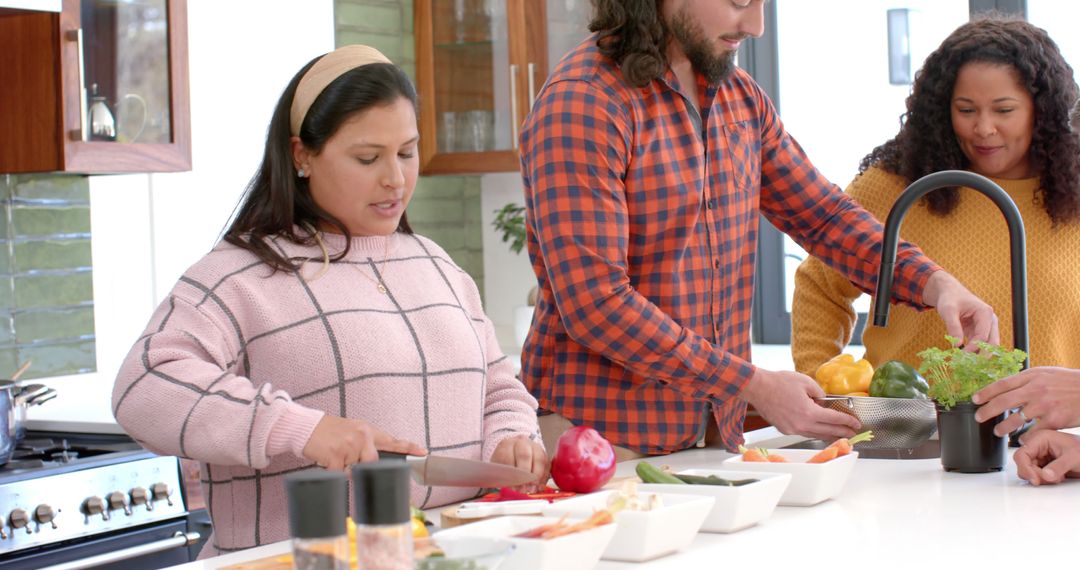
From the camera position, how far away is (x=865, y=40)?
399cm

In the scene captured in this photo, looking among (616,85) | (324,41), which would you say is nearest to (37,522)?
(616,85)

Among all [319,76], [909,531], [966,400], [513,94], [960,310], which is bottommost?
[909,531]

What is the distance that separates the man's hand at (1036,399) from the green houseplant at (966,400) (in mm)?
18

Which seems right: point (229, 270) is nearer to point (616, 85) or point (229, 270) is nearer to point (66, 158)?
point (616, 85)

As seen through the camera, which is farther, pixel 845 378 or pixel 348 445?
pixel 845 378

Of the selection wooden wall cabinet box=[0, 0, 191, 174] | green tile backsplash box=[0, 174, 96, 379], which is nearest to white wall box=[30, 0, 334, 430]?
green tile backsplash box=[0, 174, 96, 379]

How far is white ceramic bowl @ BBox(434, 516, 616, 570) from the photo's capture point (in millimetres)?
1204

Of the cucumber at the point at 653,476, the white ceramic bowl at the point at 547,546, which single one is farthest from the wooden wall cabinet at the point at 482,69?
the white ceramic bowl at the point at 547,546

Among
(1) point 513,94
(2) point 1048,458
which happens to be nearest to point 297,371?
(2) point 1048,458

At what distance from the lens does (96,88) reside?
3.02 metres

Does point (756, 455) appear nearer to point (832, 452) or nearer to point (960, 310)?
point (832, 452)

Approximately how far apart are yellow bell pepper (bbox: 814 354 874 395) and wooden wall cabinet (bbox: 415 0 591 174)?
208 cm

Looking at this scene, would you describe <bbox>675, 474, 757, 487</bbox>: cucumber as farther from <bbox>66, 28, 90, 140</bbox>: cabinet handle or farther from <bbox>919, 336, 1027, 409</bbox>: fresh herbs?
<bbox>66, 28, 90, 140</bbox>: cabinet handle

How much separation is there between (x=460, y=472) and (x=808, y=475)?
41 cm
